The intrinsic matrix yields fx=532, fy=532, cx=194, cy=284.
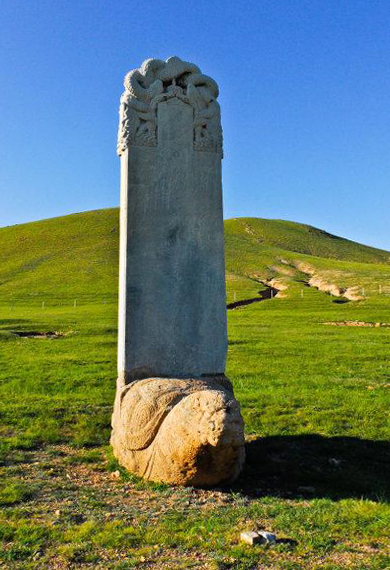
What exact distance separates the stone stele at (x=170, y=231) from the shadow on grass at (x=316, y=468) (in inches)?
63.4

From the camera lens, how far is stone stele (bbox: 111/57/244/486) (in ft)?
33.4

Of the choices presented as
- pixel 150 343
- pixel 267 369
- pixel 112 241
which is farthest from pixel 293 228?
pixel 150 343

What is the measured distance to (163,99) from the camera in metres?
10.6

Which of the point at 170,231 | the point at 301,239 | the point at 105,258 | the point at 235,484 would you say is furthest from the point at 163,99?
the point at 301,239

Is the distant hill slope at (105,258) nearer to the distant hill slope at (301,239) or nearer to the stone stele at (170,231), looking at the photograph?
the distant hill slope at (301,239)

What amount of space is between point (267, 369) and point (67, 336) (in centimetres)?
1640

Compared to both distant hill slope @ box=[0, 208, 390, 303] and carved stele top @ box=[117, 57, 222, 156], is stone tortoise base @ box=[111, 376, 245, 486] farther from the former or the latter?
distant hill slope @ box=[0, 208, 390, 303]

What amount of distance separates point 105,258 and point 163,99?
315 feet

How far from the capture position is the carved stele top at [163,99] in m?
10.4

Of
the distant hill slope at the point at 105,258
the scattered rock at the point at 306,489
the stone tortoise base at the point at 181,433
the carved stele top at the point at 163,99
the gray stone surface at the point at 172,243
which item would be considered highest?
the distant hill slope at the point at 105,258

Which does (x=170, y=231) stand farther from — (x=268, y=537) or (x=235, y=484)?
(x=268, y=537)

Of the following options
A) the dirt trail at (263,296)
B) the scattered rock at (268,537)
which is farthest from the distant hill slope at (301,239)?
the scattered rock at (268,537)

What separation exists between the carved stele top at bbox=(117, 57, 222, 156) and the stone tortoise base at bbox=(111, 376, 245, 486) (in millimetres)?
4741

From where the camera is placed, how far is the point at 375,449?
1035 cm
